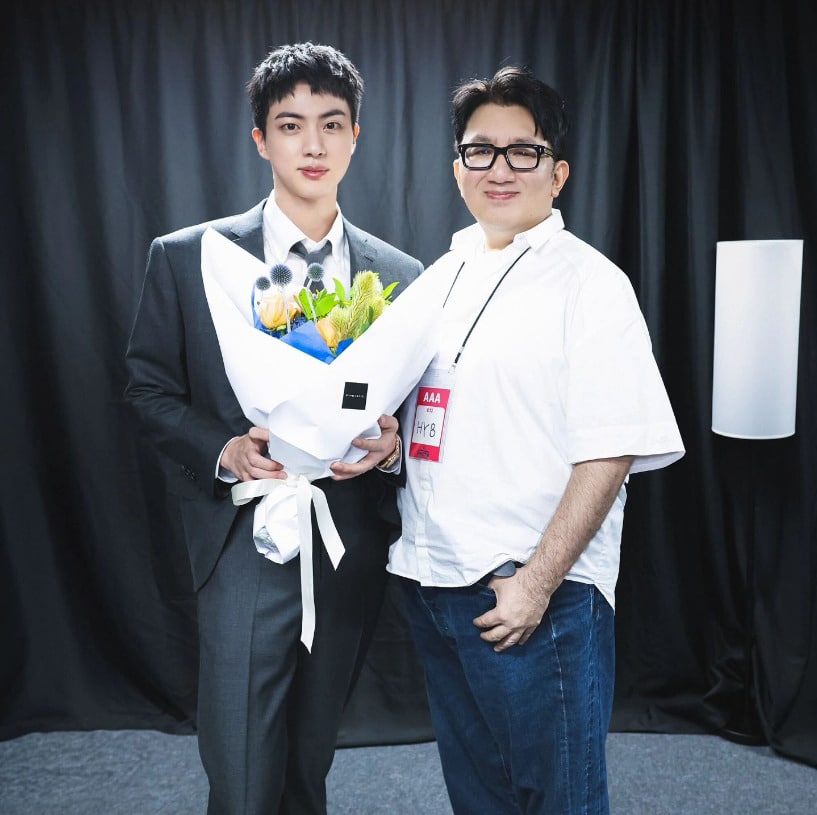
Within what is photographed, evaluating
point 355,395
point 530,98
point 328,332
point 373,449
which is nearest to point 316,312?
point 328,332

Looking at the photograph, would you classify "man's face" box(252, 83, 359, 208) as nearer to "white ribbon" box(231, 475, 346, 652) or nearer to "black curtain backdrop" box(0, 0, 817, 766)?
"white ribbon" box(231, 475, 346, 652)

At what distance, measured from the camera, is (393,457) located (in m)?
1.78

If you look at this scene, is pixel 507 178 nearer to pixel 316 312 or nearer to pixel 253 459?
pixel 316 312

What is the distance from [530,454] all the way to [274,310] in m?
0.54

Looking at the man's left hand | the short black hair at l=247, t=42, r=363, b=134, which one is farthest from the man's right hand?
the short black hair at l=247, t=42, r=363, b=134

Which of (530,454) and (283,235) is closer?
(530,454)

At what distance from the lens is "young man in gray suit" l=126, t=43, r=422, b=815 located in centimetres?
184

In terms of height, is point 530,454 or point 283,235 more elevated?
point 283,235

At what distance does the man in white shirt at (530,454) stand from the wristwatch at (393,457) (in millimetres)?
31

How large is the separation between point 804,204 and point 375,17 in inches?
59.6

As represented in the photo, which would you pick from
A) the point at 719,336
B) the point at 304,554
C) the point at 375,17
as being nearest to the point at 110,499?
the point at 304,554

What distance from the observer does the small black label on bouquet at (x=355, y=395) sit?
5.11 ft

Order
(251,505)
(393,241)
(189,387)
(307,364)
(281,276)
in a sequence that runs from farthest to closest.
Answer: (393,241) < (189,387) < (251,505) < (281,276) < (307,364)

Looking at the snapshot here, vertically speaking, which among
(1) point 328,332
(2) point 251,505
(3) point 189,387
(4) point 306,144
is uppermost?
(4) point 306,144
